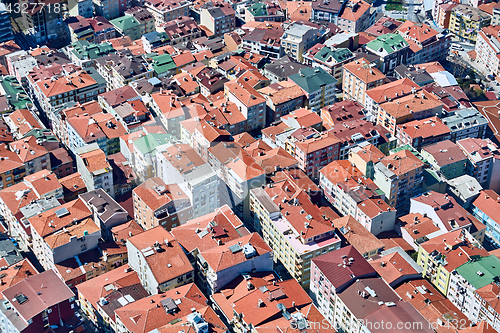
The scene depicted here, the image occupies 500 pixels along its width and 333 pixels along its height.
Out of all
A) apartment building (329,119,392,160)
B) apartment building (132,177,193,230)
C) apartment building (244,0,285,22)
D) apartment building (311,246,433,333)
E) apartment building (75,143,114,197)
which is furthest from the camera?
apartment building (244,0,285,22)

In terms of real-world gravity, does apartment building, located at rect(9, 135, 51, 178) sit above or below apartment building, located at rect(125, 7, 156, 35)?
below

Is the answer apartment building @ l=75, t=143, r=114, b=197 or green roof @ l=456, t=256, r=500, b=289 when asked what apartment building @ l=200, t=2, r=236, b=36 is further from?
green roof @ l=456, t=256, r=500, b=289

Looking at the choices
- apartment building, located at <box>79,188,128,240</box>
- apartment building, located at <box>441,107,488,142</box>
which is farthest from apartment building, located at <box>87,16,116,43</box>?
apartment building, located at <box>441,107,488,142</box>

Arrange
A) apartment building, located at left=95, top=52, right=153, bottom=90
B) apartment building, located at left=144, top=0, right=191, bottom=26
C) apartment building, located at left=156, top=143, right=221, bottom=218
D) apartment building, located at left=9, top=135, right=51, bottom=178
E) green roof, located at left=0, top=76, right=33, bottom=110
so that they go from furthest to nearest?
apartment building, located at left=144, top=0, right=191, bottom=26 < apartment building, located at left=95, top=52, right=153, bottom=90 < green roof, located at left=0, top=76, right=33, bottom=110 < apartment building, located at left=9, top=135, right=51, bottom=178 < apartment building, located at left=156, top=143, right=221, bottom=218

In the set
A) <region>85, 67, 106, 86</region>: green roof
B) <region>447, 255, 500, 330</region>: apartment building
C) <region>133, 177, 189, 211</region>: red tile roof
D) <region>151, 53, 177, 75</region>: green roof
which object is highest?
<region>151, 53, 177, 75</region>: green roof

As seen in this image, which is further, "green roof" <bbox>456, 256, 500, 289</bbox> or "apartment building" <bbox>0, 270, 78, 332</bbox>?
"green roof" <bbox>456, 256, 500, 289</bbox>

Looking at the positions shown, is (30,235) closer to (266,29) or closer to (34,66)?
(34,66)

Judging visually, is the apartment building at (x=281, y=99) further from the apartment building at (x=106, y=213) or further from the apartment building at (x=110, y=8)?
the apartment building at (x=110, y=8)

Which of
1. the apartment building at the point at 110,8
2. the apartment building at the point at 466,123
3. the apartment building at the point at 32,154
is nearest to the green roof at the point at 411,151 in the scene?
the apartment building at the point at 466,123

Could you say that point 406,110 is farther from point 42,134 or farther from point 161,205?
point 42,134
